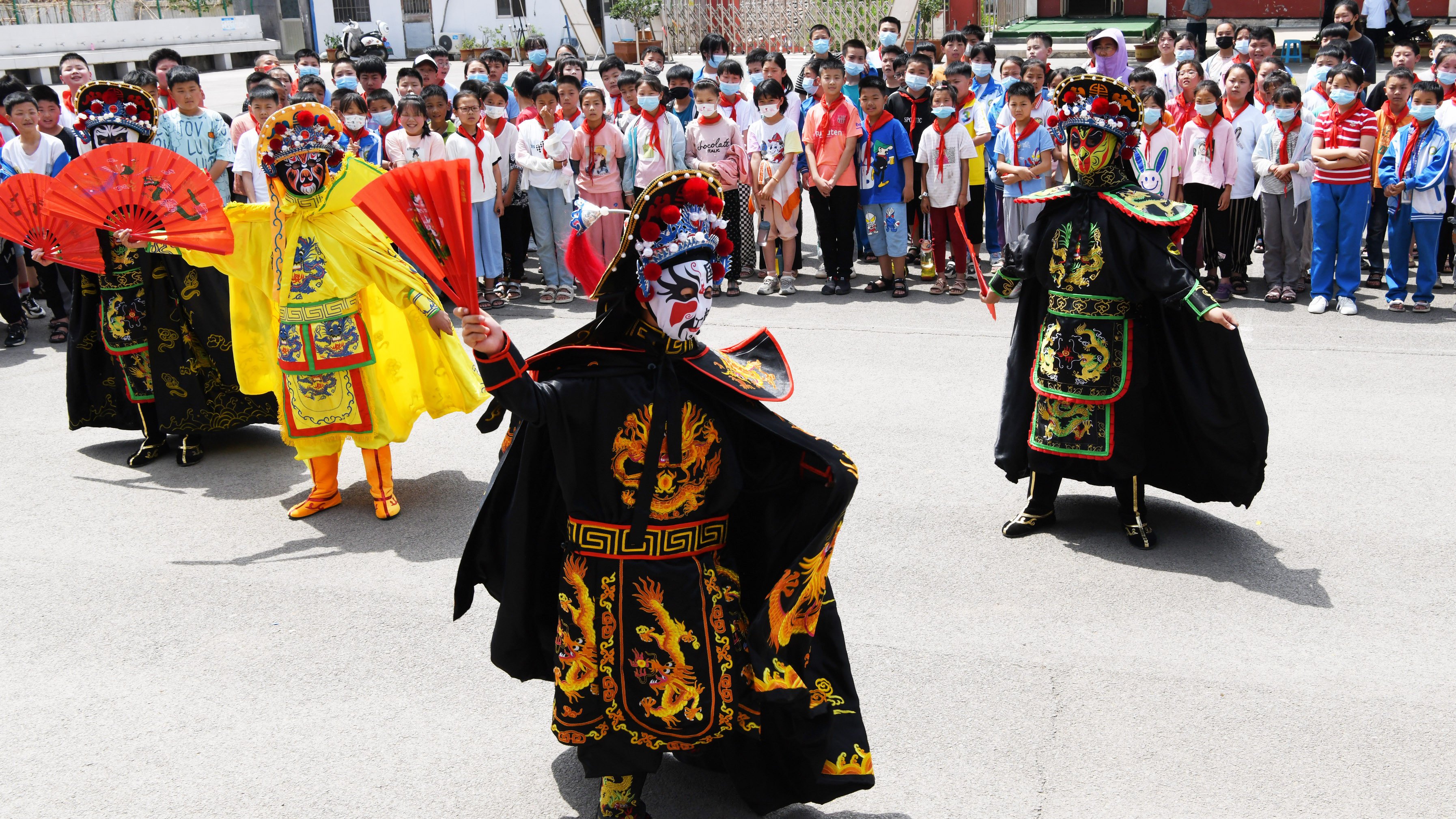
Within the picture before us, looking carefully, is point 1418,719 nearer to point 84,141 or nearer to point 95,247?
point 95,247

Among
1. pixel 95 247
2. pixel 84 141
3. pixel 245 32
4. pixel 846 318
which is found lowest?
pixel 846 318

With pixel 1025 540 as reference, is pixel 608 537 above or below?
above

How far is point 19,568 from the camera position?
572 cm

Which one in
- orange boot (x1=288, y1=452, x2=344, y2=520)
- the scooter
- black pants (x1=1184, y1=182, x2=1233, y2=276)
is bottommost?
orange boot (x1=288, y1=452, x2=344, y2=520)

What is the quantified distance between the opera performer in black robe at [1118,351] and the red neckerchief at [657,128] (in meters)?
5.43

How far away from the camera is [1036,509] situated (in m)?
5.77

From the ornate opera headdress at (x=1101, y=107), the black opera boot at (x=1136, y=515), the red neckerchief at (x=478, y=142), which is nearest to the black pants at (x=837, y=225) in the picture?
the red neckerchief at (x=478, y=142)

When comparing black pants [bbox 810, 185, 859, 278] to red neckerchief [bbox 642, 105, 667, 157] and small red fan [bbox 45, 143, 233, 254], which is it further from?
small red fan [bbox 45, 143, 233, 254]

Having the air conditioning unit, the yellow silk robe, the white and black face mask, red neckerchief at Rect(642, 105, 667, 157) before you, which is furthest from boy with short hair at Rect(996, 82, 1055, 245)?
the air conditioning unit

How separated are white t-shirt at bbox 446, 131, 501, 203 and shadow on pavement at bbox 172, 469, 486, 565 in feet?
14.0

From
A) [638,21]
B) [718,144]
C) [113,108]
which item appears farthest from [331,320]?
[638,21]

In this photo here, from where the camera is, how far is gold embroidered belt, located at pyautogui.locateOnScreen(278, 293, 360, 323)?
19.4 feet

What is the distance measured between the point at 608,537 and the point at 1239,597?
2.96m

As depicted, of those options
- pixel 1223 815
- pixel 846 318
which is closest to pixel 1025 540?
pixel 1223 815
